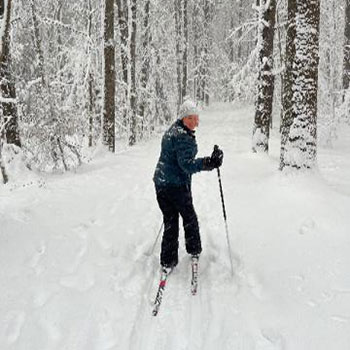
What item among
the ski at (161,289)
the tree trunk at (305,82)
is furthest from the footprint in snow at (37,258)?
the tree trunk at (305,82)

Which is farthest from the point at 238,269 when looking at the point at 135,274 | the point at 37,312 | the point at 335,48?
the point at 335,48

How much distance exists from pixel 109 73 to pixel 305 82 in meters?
7.97

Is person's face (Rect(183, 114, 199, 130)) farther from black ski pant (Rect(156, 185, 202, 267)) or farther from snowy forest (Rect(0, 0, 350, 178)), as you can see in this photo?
snowy forest (Rect(0, 0, 350, 178))

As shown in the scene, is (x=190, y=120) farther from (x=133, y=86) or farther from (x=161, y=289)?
(x=133, y=86)

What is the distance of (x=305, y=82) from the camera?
8.03 metres

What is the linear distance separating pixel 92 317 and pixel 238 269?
87.0 inches

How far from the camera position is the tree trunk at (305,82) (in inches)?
316

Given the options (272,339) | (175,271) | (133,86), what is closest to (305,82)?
(175,271)

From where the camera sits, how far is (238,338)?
178 inches

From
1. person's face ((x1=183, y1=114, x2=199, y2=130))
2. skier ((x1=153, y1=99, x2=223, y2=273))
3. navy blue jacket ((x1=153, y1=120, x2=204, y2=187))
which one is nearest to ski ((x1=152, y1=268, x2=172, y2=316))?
skier ((x1=153, y1=99, x2=223, y2=273))

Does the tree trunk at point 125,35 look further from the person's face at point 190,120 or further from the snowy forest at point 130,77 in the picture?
the person's face at point 190,120

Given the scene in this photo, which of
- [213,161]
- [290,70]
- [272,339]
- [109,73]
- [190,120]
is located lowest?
[272,339]

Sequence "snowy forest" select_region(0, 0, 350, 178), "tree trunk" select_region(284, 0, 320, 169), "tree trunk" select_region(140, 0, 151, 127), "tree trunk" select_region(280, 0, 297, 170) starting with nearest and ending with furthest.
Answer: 1. "tree trunk" select_region(284, 0, 320, 169)
2. "snowy forest" select_region(0, 0, 350, 178)
3. "tree trunk" select_region(280, 0, 297, 170)
4. "tree trunk" select_region(140, 0, 151, 127)

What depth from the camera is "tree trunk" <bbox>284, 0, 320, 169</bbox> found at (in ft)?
26.3
